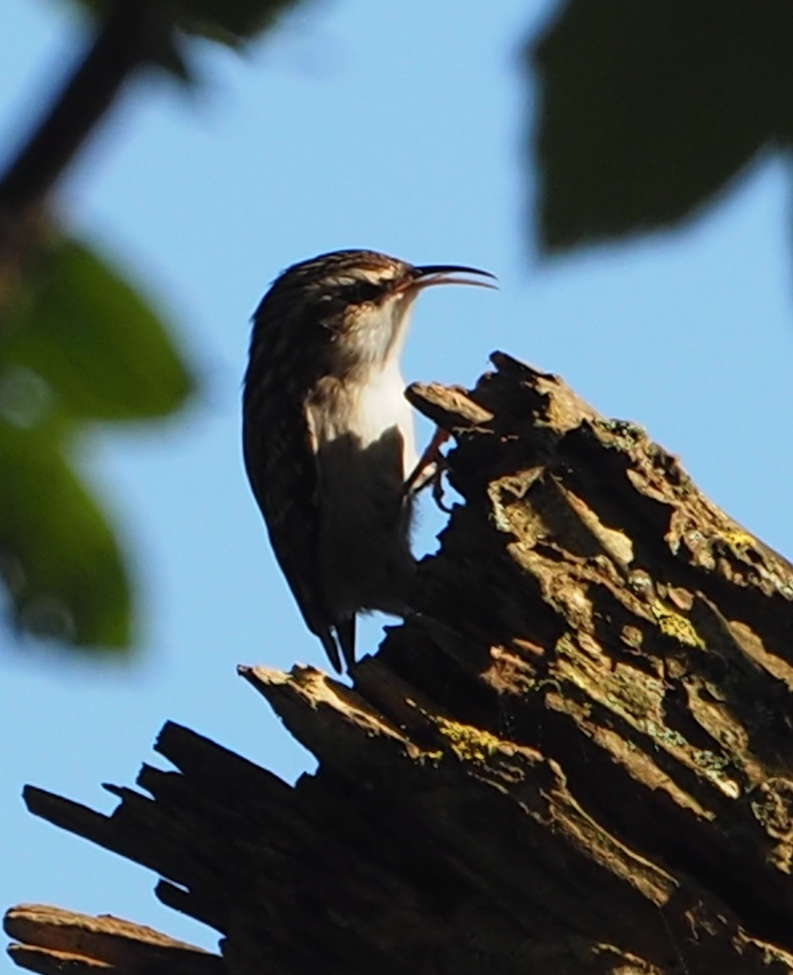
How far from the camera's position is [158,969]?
7.38ft

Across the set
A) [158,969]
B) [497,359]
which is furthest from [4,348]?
[497,359]

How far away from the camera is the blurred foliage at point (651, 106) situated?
1.74 feet

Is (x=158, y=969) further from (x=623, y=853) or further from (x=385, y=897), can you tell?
(x=623, y=853)

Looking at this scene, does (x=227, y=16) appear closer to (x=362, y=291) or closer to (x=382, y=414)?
(x=382, y=414)

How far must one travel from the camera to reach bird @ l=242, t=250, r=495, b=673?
3.83 m

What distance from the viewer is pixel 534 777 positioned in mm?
2008

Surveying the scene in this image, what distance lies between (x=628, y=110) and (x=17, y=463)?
265 millimetres

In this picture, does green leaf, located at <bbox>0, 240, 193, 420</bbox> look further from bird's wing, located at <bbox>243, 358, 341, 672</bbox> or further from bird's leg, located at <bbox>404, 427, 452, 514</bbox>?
bird's wing, located at <bbox>243, 358, 341, 672</bbox>

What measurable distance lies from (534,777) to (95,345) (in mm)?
1563

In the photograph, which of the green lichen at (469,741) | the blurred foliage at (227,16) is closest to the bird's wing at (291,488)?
the green lichen at (469,741)

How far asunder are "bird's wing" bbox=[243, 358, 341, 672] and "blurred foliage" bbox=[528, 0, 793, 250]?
3.35 m

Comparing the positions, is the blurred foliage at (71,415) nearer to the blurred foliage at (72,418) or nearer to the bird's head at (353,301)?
the blurred foliage at (72,418)

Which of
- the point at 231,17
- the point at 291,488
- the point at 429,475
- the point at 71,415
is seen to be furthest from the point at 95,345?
the point at 291,488

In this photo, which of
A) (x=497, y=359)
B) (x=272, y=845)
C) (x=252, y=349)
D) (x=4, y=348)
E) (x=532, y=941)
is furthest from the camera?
(x=252, y=349)
